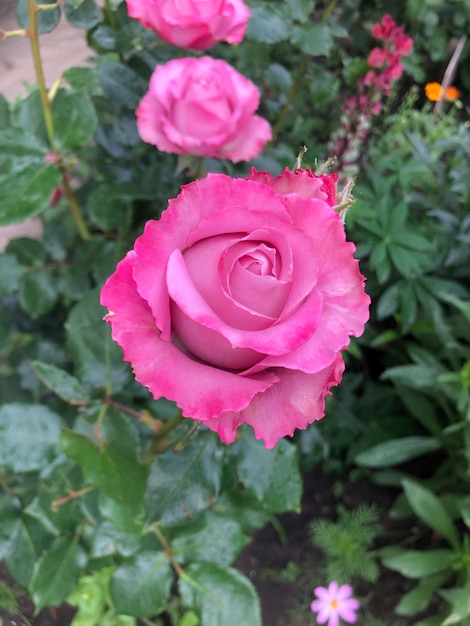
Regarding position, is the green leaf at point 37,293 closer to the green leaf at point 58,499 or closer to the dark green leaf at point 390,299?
the green leaf at point 58,499

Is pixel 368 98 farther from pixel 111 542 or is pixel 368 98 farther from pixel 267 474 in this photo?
pixel 111 542

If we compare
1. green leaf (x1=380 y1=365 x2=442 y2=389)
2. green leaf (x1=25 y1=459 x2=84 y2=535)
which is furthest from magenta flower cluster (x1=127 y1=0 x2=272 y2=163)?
green leaf (x1=380 y1=365 x2=442 y2=389)

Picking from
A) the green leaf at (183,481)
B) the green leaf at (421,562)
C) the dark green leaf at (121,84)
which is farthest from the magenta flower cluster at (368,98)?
the green leaf at (421,562)

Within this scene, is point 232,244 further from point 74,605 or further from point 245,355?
point 74,605

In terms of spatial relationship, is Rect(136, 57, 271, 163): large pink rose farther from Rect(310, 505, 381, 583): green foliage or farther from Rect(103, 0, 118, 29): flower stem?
Rect(310, 505, 381, 583): green foliage

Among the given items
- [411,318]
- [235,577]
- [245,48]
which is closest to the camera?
[235,577]

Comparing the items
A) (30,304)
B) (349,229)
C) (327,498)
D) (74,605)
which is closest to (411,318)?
(349,229)
